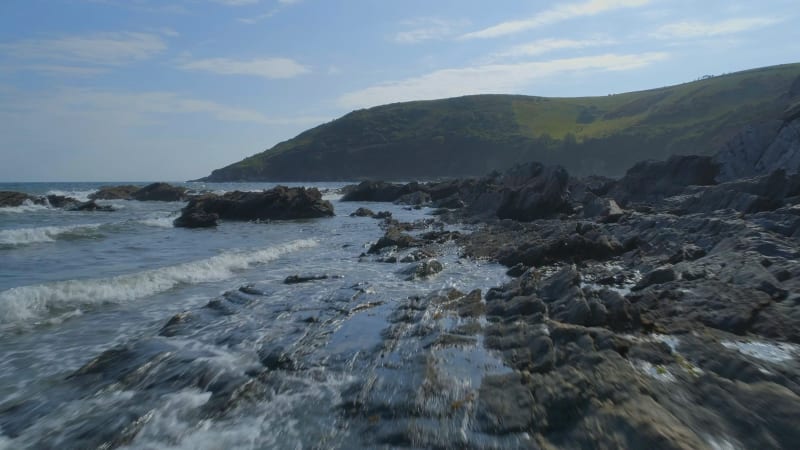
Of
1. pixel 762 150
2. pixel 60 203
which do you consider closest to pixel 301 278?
pixel 762 150

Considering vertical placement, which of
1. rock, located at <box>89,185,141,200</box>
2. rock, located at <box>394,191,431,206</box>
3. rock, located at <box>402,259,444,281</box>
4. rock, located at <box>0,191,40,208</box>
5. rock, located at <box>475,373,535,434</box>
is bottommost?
rock, located at <box>394,191,431,206</box>

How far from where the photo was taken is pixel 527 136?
531 feet

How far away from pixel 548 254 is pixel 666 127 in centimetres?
12646

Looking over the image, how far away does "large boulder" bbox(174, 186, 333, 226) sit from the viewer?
4694 cm

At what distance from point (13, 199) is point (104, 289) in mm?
53131

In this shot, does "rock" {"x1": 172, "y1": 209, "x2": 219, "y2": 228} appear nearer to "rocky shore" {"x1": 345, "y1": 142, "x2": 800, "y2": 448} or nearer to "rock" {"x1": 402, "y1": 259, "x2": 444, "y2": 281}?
"rock" {"x1": 402, "y1": 259, "x2": 444, "y2": 281}

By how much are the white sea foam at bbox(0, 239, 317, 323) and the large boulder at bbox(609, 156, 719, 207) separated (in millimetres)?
32442

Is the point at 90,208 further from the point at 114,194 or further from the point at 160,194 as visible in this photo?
the point at 114,194

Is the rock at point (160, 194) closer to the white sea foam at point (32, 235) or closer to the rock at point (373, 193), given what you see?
the rock at point (373, 193)

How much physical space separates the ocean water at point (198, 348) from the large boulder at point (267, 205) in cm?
2356

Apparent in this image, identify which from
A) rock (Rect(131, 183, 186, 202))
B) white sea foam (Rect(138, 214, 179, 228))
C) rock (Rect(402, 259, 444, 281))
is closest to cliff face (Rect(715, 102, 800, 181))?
rock (Rect(402, 259, 444, 281))

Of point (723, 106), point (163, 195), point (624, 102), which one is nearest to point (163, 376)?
point (163, 195)

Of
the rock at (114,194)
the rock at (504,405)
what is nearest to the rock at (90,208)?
the rock at (114,194)

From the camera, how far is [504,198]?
38125 mm
